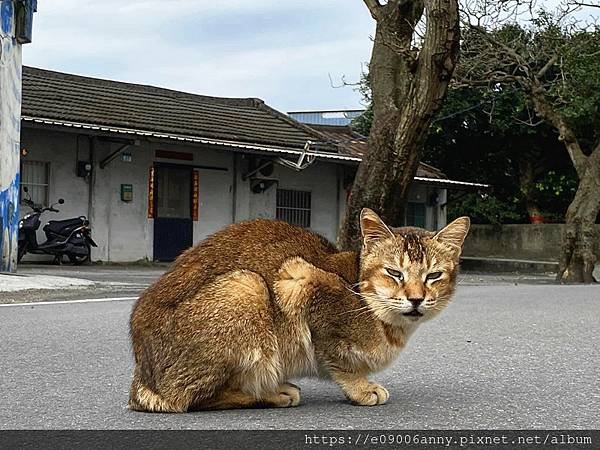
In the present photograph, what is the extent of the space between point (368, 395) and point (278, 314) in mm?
664

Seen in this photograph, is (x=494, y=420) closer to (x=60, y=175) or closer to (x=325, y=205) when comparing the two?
(x=60, y=175)

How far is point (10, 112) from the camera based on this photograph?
51.8 ft

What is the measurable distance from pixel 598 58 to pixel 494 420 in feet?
75.9

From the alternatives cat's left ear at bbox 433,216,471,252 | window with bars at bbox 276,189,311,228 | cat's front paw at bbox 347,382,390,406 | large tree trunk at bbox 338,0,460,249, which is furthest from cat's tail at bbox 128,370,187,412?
window with bars at bbox 276,189,311,228

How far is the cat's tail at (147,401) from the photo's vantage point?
4.47 metres

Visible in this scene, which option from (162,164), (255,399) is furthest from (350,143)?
(255,399)

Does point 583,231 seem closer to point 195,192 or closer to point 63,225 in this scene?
point 195,192

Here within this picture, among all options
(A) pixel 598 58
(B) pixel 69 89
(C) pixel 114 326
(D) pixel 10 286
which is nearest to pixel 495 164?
(A) pixel 598 58

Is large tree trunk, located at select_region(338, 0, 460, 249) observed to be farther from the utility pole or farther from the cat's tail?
the cat's tail

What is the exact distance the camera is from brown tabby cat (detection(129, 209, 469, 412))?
14.4 feet

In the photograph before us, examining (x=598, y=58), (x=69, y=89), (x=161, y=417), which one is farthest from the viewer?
(x=598, y=58)

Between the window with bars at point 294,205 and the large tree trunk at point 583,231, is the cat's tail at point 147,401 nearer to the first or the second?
the large tree trunk at point 583,231

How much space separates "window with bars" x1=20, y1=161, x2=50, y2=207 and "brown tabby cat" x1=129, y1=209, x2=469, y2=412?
1707cm

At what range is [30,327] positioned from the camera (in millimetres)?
8586
